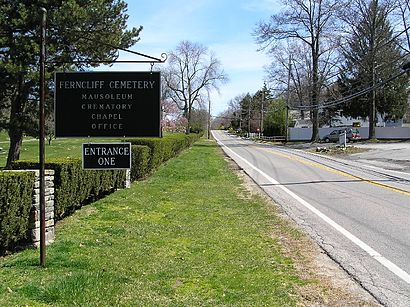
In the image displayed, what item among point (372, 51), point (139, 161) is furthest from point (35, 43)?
point (372, 51)

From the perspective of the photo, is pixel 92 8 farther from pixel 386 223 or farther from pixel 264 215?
pixel 386 223

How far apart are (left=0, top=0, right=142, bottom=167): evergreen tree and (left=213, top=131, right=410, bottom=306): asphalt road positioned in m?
8.60

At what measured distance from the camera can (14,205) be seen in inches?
252

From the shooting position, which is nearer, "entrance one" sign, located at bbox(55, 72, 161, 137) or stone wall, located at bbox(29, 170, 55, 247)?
stone wall, located at bbox(29, 170, 55, 247)

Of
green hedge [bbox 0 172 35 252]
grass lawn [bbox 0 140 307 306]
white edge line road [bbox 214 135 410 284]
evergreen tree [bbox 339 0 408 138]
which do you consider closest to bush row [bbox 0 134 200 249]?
green hedge [bbox 0 172 35 252]

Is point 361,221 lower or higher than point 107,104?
lower

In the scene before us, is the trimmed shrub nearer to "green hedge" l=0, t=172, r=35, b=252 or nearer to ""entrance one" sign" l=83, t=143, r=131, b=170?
""entrance one" sign" l=83, t=143, r=131, b=170

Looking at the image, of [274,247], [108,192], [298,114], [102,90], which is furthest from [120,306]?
[298,114]

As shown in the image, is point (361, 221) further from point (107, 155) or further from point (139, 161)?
point (139, 161)

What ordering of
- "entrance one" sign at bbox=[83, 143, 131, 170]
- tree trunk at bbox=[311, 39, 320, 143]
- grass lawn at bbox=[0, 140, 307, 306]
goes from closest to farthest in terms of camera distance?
grass lawn at bbox=[0, 140, 307, 306] → "entrance one" sign at bbox=[83, 143, 131, 170] → tree trunk at bbox=[311, 39, 320, 143]

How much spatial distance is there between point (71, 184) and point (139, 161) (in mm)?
7326

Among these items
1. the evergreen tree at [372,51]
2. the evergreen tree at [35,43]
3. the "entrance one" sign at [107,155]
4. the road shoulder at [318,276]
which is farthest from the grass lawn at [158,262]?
the evergreen tree at [372,51]

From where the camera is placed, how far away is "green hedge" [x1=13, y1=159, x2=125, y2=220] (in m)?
8.51

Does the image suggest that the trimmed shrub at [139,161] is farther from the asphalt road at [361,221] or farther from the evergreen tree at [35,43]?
the asphalt road at [361,221]
